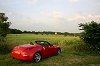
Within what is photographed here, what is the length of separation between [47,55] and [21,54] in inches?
98.3

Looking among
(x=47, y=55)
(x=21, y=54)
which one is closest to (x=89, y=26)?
(x=47, y=55)

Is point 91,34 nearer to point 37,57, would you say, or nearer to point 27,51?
point 37,57

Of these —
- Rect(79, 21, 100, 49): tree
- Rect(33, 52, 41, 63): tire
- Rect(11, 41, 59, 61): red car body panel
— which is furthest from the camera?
Rect(79, 21, 100, 49): tree

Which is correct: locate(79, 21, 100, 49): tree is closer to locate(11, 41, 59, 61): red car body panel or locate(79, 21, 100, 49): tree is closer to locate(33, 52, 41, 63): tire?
locate(11, 41, 59, 61): red car body panel

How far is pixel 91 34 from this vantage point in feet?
53.1

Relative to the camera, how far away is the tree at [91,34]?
1606 cm

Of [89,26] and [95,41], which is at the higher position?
[89,26]

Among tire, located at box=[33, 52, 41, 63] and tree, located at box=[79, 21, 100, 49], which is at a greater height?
tree, located at box=[79, 21, 100, 49]

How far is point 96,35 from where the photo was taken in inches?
634

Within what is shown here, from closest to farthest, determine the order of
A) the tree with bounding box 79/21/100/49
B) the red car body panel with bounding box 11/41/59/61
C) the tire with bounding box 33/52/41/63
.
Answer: the red car body panel with bounding box 11/41/59/61 → the tire with bounding box 33/52/41/63 → the tree with bounding box 79/21/100/49

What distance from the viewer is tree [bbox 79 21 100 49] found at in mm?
16062

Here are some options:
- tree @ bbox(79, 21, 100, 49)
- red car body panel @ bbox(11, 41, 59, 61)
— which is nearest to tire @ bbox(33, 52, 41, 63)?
red car body panel @ bbox(11, 41, 59, 61)

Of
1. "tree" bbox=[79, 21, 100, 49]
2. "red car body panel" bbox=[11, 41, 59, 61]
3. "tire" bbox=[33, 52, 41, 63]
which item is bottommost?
"tire" bbox=[33, 52, 41, 63]

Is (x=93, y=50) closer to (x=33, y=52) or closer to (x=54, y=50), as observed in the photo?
(x=54, y=50)
